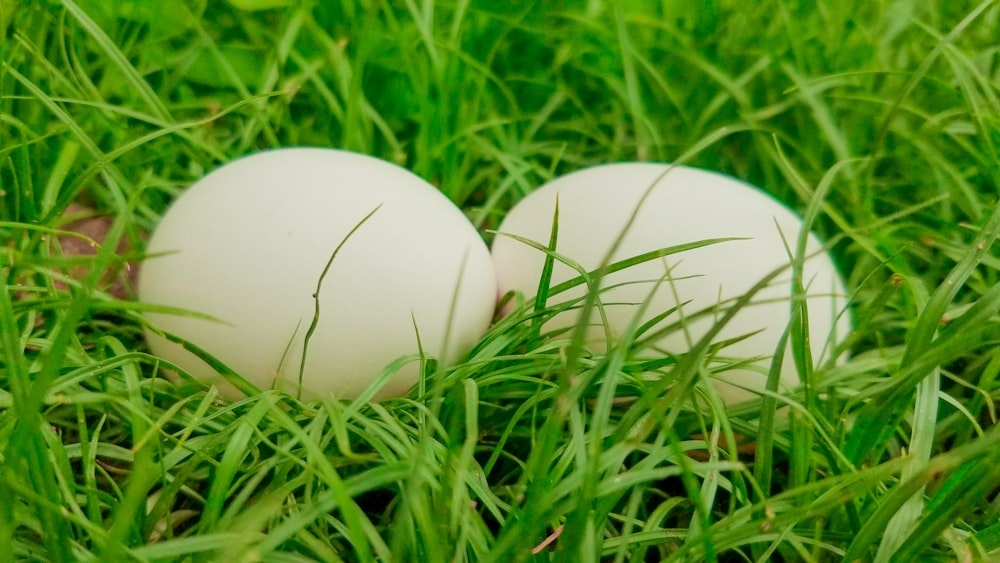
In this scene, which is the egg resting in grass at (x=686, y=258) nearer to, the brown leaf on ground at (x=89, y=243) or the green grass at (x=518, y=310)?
the green grass at (x=518, y=310)

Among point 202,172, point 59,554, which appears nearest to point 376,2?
point 202,172

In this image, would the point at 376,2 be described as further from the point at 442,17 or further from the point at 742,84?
the point at 742,84

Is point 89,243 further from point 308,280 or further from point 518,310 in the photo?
point 518,310

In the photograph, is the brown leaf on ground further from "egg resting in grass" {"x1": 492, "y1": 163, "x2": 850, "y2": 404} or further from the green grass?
"egg resting in grass" {"x1": 492, "y1": 163, "x2": 850, "y2": 404}

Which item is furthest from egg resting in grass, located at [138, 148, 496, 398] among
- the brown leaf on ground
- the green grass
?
the brown leaf on ground

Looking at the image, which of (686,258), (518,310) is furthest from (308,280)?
(686,258)
